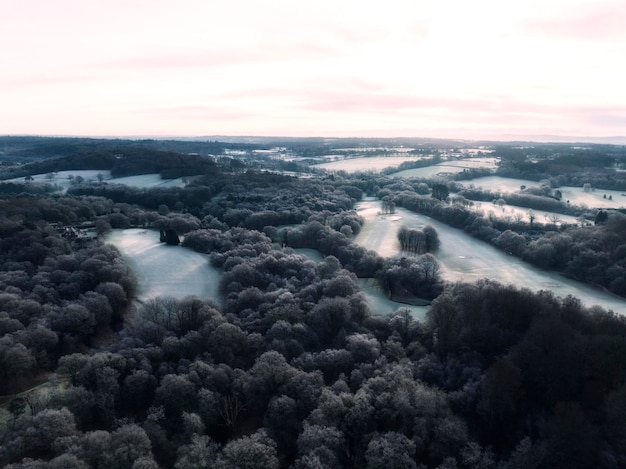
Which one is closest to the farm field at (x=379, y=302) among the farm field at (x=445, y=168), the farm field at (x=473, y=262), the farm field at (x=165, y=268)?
the farm field at (x=473, y=262)

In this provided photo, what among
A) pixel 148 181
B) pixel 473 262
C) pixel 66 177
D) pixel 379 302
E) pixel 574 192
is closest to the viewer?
pixel 379 302

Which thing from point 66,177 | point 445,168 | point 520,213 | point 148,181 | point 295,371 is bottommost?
point 295,371

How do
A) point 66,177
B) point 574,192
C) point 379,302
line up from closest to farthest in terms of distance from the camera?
point 379,302 < point 574,192 < point 66,177

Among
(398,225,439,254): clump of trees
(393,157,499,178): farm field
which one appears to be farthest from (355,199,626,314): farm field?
(393,157,499,178): farm field

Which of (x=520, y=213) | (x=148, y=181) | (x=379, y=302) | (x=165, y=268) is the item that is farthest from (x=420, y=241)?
(x=148, y=181)

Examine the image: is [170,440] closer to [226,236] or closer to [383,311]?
[383,311]

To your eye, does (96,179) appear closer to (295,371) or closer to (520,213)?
(520,213)

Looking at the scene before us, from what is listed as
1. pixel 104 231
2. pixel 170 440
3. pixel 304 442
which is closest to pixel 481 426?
pixel 304 442
